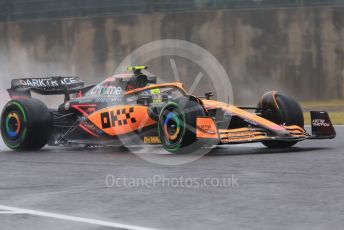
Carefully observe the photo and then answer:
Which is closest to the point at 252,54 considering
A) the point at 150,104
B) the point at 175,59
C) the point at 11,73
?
the point at 175,59

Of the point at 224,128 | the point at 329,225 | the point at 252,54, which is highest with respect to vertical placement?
the point at 252,54

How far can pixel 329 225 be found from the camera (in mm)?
6492

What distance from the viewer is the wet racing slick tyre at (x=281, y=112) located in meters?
12.5

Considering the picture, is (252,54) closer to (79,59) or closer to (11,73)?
(79,59)

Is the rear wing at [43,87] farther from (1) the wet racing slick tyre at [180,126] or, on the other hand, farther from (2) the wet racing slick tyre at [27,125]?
(1) the wet racing slick tyre at [180,126]

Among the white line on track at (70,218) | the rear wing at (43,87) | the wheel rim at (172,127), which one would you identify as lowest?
the white line on track at (70,218)

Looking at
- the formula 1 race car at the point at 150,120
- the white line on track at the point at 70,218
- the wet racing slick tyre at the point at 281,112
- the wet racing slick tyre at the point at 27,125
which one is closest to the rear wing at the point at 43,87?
the formula 1 race car at the point at 150,120

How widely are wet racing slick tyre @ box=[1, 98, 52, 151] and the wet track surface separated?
0.83 metres

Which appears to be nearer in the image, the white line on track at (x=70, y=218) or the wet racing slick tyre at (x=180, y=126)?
the white line on track at (x=70, y=218)

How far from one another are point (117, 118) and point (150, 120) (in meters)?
0.60

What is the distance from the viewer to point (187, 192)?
27.1 ft

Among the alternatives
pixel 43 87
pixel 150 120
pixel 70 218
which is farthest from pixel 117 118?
pixel 70 218

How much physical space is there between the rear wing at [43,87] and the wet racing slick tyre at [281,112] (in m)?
3.25

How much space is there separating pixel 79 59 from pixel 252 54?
4754 millimetres
